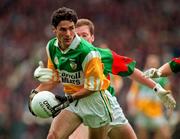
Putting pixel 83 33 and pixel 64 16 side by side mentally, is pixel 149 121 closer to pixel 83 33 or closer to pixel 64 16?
pixel 83 33

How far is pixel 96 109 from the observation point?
8.19 m

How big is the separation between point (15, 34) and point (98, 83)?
36.1 feet

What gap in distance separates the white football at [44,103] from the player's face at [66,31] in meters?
0.54

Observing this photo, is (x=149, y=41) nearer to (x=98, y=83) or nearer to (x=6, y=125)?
(x=6, y=125)

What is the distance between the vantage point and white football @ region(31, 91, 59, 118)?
7.94 m

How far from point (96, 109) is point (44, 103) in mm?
569

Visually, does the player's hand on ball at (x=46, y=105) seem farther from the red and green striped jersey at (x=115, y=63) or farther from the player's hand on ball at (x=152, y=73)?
the player's hand on ball at (x=152, y=73)

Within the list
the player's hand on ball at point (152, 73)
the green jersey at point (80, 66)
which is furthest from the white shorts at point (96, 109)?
the player's hand on ball at point (152, 73)

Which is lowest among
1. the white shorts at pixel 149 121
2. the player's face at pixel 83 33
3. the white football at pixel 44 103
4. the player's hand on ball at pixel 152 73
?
the white shorts at pixel 149 121

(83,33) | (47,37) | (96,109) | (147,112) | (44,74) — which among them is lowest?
(147,112)

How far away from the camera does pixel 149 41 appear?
18625 mm

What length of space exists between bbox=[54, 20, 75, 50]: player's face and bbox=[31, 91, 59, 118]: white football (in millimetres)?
536

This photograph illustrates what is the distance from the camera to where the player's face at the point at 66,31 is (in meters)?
7.92

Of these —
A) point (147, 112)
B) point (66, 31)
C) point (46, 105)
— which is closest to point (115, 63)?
point (66, 31)
